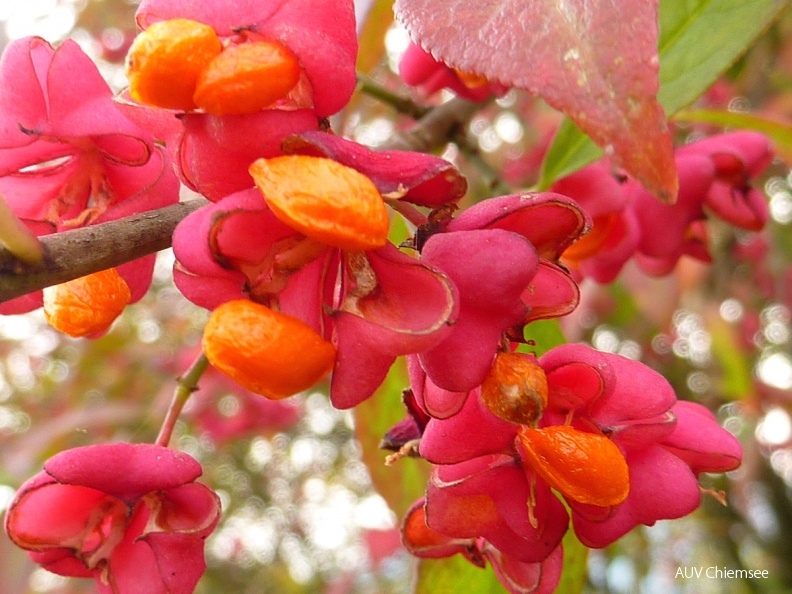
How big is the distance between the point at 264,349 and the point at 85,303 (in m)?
0.18

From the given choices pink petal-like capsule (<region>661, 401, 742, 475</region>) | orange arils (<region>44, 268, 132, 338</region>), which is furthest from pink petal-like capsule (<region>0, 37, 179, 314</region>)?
pink petal-like capsule (<region>661, 401, 742, 475</region>)

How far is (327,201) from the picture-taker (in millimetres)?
404

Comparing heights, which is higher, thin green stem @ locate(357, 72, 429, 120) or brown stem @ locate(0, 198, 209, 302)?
brown stem @ locate(0, 198, 209, 302)

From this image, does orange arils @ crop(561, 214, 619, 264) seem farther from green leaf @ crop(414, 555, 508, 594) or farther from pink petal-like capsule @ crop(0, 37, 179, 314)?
pink petal-like capsule @ crop(0, 37, 179, 314)

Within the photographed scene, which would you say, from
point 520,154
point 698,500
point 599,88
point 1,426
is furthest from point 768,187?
point 1,426

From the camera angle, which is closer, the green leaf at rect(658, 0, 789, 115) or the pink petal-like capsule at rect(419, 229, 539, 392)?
the pink petal-like capsule at rect(419, 229, 539, 392)

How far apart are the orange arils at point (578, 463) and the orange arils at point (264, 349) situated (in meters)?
0.15

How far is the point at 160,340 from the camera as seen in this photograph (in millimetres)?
3070

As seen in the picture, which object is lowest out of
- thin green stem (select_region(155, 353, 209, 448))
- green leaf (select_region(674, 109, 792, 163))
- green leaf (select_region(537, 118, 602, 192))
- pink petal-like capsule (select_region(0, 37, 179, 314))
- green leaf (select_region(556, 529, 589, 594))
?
green leaf (select_region(556, 529, 589, 594))

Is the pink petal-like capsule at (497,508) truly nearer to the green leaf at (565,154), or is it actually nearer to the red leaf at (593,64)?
the red leaf at (593,64)

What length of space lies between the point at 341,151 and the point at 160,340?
278cm

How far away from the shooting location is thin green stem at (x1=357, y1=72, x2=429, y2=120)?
0.99 metres

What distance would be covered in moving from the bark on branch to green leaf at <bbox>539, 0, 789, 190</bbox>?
1.69ft

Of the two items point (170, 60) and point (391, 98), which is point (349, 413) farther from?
point (170, 60)
